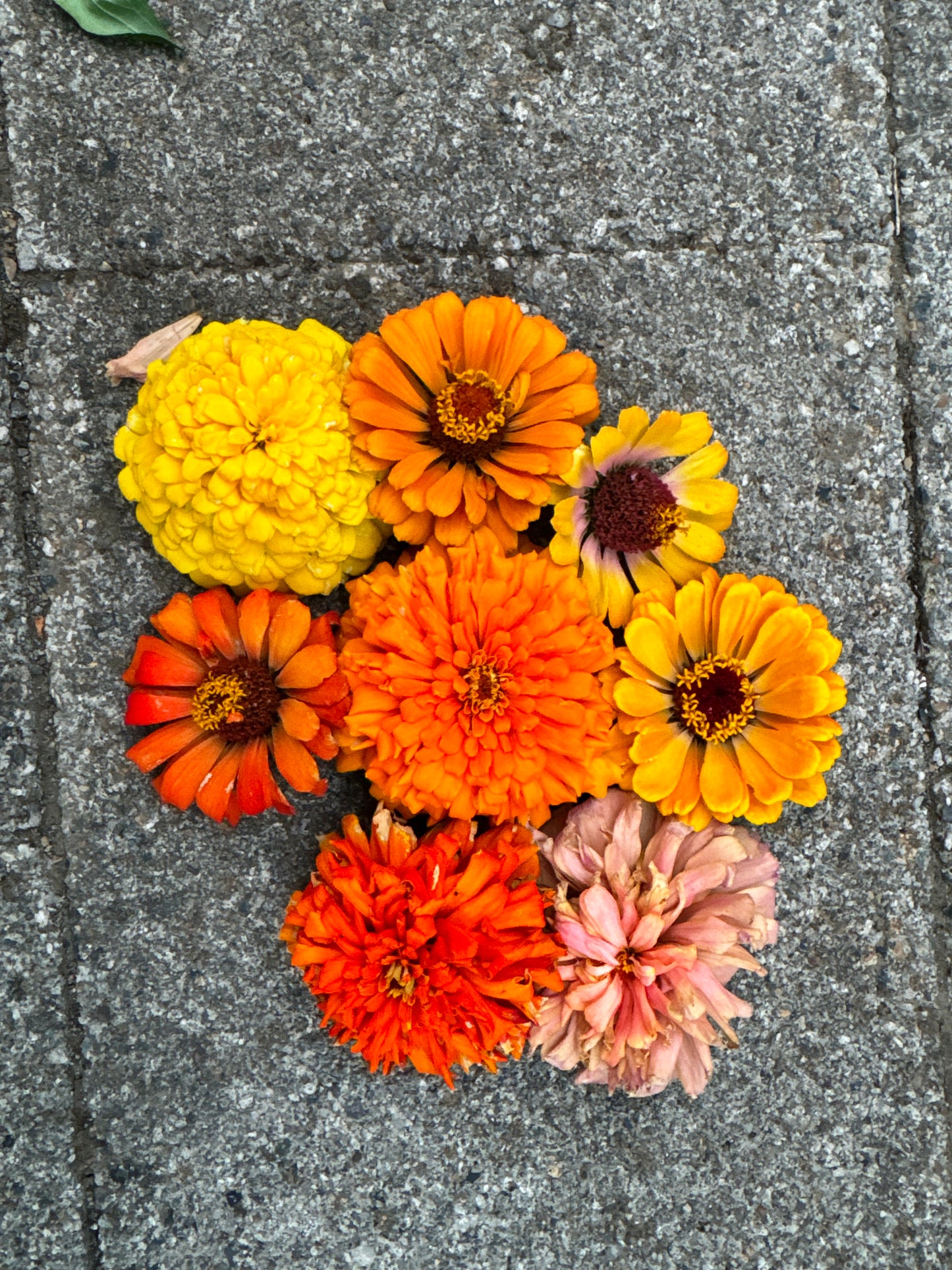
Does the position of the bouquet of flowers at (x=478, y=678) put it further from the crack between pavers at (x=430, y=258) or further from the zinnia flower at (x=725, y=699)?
the crack between pavers at (x=430, y=258)

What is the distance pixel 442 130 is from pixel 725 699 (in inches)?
32.4

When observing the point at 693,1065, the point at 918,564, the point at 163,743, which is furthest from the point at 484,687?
the point at 918,564

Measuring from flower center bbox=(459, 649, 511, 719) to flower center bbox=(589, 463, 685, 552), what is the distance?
25 centimetres

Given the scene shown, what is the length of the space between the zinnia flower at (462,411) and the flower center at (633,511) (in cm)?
8

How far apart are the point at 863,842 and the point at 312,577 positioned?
831 millimetres

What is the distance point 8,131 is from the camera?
47.5 inches

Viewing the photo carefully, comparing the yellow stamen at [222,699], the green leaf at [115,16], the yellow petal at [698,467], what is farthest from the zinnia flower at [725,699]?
the green leaf at [115,16]

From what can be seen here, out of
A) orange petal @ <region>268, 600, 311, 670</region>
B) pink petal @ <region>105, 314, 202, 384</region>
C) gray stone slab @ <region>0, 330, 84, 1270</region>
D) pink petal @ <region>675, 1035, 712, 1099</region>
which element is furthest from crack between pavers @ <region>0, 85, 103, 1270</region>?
pink petal @ <region>675, 1035, 712, 1099</region>

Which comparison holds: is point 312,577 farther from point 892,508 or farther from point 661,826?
point 892,508

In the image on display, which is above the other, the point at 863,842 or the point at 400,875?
the point at 863,842

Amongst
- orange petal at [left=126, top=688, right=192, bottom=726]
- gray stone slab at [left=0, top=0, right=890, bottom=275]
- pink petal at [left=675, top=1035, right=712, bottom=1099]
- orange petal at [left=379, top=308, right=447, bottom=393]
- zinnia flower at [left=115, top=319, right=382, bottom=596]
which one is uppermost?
gray stone slab at [left=0, top=0, right=890, bottom=275]

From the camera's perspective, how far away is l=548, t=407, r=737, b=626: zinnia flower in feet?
3.62

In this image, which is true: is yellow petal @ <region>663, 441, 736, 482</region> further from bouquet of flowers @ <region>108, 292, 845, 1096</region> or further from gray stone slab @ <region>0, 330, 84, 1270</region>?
gray stone slab @ <region>0, 330, 84, 1270</region>

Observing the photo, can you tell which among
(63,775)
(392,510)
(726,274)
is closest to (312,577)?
(392,510)
